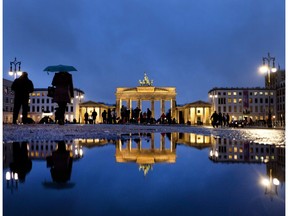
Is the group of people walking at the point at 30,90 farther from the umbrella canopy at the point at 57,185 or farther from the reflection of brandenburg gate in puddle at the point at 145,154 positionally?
the umbrella canopy at the point at 57,185

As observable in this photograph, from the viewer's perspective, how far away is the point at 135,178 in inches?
81.0

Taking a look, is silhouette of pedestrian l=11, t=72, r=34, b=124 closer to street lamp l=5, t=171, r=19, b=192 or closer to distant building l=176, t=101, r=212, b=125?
street lamp l=5, t=171, r=19, b=192

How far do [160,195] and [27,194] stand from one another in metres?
0.68

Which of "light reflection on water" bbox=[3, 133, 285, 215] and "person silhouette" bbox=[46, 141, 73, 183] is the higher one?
"person silhouette" bbox=[46, 141, 73, 183]

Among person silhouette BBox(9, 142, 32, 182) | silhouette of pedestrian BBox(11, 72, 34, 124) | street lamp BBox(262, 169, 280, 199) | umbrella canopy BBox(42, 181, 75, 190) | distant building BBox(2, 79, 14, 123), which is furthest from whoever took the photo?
distant building BBox(2, 79, 14, 123)

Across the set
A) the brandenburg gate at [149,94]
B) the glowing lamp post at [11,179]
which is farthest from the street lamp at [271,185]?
the brandenburg gate at [149,94]

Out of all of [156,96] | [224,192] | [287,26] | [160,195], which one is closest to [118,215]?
[160,195]

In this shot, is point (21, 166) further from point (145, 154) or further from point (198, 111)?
point (198, 111)

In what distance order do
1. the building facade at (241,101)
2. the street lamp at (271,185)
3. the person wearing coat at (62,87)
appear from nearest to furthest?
the street lamp at (271,185) < the person wearing coat at (62,87) < the building facade at (241,101)

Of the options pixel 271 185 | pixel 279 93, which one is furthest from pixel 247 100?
pixel 271 185

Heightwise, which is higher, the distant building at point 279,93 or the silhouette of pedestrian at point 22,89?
the distant building at point 279,93

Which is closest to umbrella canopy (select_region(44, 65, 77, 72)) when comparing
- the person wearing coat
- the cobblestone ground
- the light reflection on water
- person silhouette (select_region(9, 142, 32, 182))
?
the person wearing coat

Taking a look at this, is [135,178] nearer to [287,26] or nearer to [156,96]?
[287,26]

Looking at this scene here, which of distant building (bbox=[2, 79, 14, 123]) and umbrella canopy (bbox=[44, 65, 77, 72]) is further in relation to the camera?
distant building (bbox=[2, 79, 14, 123])
